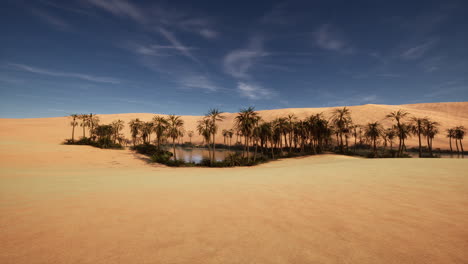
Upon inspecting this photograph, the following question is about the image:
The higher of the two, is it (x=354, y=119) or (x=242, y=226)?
(x=354, y=119)

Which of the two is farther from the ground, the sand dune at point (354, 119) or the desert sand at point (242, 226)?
the sand dune at point (354, 119)

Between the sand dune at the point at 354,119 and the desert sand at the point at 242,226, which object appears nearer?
the desert sand at the point at 242,226

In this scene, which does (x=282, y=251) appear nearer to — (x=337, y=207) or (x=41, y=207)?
(x=337, y=207)

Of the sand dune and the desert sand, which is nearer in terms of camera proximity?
the desert sand

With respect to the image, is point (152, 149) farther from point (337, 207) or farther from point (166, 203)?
point (337, 207)

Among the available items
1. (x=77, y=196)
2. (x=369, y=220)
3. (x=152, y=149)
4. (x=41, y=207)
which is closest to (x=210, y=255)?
(x=369, y=220)

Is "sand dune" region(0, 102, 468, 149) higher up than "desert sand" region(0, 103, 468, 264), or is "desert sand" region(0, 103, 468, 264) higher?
"sand dune" region(0, 102, 468, 149)

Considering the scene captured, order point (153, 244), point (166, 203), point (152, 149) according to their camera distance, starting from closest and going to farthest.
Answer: point (153, 244), point (166, 203), point (152, 149)

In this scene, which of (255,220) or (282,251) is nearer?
(282,251)

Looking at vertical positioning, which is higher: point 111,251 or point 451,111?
point 451,111

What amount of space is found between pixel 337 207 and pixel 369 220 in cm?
114

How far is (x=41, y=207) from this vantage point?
6.01 m

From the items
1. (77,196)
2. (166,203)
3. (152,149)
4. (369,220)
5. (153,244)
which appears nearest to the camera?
(153,244)

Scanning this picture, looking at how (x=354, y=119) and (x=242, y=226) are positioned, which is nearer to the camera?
(x=242, y=226)
